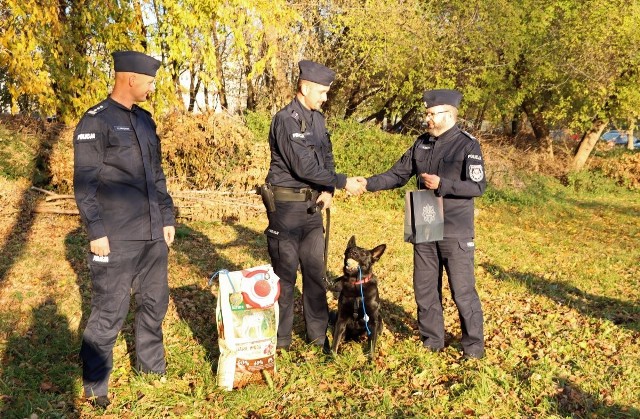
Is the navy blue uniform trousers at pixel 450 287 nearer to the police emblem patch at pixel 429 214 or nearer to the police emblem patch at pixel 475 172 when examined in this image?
the police emblem patch at pixel 429 214

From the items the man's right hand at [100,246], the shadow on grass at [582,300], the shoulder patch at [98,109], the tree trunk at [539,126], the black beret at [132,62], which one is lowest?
the shadow on grass at [582,300]

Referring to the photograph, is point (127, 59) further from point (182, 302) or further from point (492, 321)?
point (492, 321)

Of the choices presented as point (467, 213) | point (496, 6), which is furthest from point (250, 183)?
point (496, 6)

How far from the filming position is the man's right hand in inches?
145

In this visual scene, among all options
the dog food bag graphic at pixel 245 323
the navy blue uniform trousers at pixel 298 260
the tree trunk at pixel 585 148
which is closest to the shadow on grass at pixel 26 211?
the navy blue uniform trousers at pixel 298 260

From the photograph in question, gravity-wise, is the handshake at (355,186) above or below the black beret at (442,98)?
below

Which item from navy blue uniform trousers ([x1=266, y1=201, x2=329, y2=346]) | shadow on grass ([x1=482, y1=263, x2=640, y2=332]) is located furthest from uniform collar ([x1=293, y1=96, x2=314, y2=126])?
shadow on grass ([x1=482, y1=263, x2=640, y2=332])

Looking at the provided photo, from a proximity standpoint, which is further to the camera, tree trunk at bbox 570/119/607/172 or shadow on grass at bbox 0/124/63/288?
tree trunk at bbox 570/119/607/172

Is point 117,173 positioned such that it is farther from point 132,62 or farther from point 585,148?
point 585,148

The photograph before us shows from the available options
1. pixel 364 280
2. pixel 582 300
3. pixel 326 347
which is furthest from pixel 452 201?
pixel 582 300

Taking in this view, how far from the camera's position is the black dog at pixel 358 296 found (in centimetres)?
482

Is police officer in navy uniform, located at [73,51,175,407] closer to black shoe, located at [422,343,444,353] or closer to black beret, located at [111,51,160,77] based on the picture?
black beret, located at [111,51,160,77]

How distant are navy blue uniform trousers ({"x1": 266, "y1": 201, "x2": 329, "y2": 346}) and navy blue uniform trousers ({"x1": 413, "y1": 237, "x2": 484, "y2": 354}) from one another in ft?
3.05

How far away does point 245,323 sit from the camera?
4.15m
